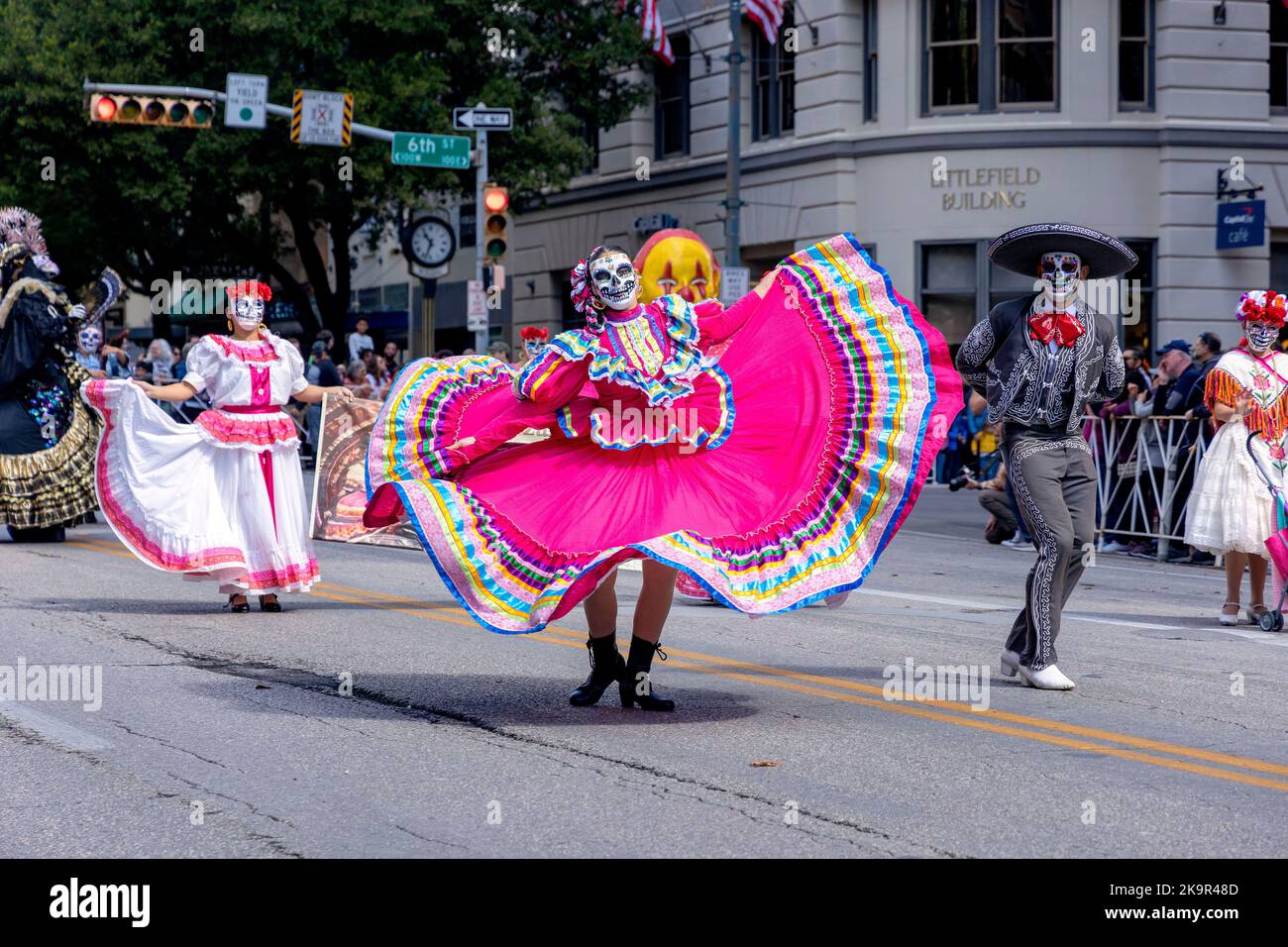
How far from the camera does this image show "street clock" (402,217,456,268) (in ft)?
78.3

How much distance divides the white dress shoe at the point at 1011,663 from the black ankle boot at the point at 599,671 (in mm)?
1959

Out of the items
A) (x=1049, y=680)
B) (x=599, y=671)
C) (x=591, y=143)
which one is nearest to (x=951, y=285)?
(x=591, y=143)

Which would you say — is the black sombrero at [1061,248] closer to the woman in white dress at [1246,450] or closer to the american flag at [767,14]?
the woman in white dress at [1246,450]

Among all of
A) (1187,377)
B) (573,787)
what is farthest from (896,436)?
(1187,377)

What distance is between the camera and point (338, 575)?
14.2 m

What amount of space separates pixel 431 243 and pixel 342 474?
36.3 feet

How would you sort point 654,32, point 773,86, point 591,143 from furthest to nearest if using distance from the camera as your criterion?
point 591,143 → point 773,86 → point 654,32

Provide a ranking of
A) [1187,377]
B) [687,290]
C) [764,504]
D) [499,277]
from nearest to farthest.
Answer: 1. [764,504]
2. [687,290]
3. [1187,377]
4. [499,277]

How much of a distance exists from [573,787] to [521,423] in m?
1.91

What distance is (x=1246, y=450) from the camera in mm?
11594

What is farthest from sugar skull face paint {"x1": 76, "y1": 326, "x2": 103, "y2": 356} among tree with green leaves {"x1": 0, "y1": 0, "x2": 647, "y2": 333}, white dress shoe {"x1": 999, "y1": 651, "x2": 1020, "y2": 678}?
tree with green leaves {"x1": 0, "y1": 0, "x2": 647, "y2": 333}

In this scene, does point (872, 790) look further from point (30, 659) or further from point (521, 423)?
point (30, 659)

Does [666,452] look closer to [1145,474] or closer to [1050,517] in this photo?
[1050,517]

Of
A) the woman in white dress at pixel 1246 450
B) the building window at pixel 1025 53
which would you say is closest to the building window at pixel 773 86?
the building window at pixel 1025 53
